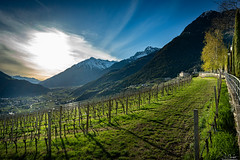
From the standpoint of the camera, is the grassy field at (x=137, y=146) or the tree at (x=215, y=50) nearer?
the grassy field at (x=137, y=146)

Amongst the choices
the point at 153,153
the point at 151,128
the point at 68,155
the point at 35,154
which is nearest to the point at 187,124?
the point at 151,128

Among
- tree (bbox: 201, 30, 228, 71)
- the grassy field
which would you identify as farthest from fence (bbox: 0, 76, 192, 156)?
tree (bbox: 201, 30, 228, 71)

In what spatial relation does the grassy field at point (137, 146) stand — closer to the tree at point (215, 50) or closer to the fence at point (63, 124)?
the fence at point (63, 124)

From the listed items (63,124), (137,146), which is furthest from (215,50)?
(63,124)

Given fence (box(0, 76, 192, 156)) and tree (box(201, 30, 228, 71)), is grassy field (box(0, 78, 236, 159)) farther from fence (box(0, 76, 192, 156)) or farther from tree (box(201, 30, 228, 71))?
tree (box(201, 30, 228, 71))

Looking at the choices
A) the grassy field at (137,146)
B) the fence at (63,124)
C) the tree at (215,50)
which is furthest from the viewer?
the tree at (215,50)

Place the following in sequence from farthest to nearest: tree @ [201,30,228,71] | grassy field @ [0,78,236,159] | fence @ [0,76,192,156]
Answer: tree @ [201,30,228,71] → fence @ [0,76,192,156] → grassy field @ [0,78,236,159]

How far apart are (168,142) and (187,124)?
3208 mm

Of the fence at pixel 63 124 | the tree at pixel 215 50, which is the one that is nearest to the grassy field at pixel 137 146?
the fence at pixel 63 124

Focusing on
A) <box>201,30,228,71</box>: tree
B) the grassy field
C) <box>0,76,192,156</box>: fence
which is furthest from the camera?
<box>201,30,228,71</box>: tree

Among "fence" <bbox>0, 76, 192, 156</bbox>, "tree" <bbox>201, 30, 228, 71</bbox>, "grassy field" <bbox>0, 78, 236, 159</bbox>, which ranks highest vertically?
"tree" <bbox>201, 30, 228, 71</bbox>

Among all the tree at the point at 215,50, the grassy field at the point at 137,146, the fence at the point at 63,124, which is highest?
the tree at the point at 215,50

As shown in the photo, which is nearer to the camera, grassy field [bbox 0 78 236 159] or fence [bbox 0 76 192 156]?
grassy field [bbox 0 78 236 159]

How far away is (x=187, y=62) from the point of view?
16425 centimetres
